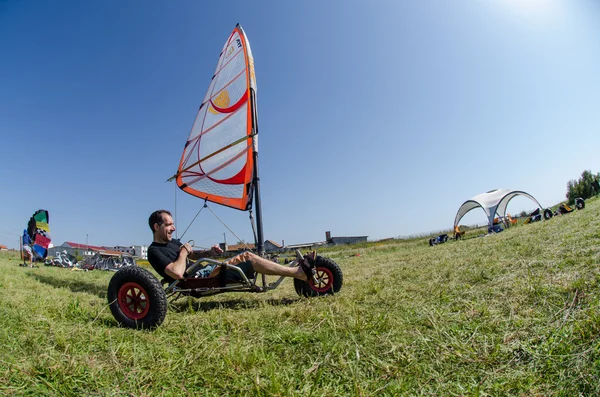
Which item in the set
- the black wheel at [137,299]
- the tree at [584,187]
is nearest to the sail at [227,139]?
the black wheel at [137,299]

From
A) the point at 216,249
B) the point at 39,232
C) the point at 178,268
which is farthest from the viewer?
Answer: the point at 39,232

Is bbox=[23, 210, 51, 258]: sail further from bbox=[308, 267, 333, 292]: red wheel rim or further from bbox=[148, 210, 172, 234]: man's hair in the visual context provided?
bbox=[308, 267, 333, 292]: red wheel rim

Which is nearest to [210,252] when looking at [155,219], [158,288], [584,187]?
[155,219]

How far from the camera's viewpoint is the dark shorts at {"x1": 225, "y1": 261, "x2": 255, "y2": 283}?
3.39 m

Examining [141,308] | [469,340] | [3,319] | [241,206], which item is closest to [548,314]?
[469,340]

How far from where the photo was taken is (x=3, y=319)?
228 centimetres

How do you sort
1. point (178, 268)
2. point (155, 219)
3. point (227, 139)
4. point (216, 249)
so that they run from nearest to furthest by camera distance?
point (178, 268), point (155, 219), point (216, 249), point (227, 139)

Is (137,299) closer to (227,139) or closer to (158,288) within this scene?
(158,288)

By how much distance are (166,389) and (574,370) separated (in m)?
1.79

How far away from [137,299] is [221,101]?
5.69 m

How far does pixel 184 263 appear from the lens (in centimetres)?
337

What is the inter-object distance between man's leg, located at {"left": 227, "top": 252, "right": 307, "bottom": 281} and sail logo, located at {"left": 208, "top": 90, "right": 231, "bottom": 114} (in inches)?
188

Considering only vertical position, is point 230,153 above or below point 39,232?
above

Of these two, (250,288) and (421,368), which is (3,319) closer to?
(250,288)
